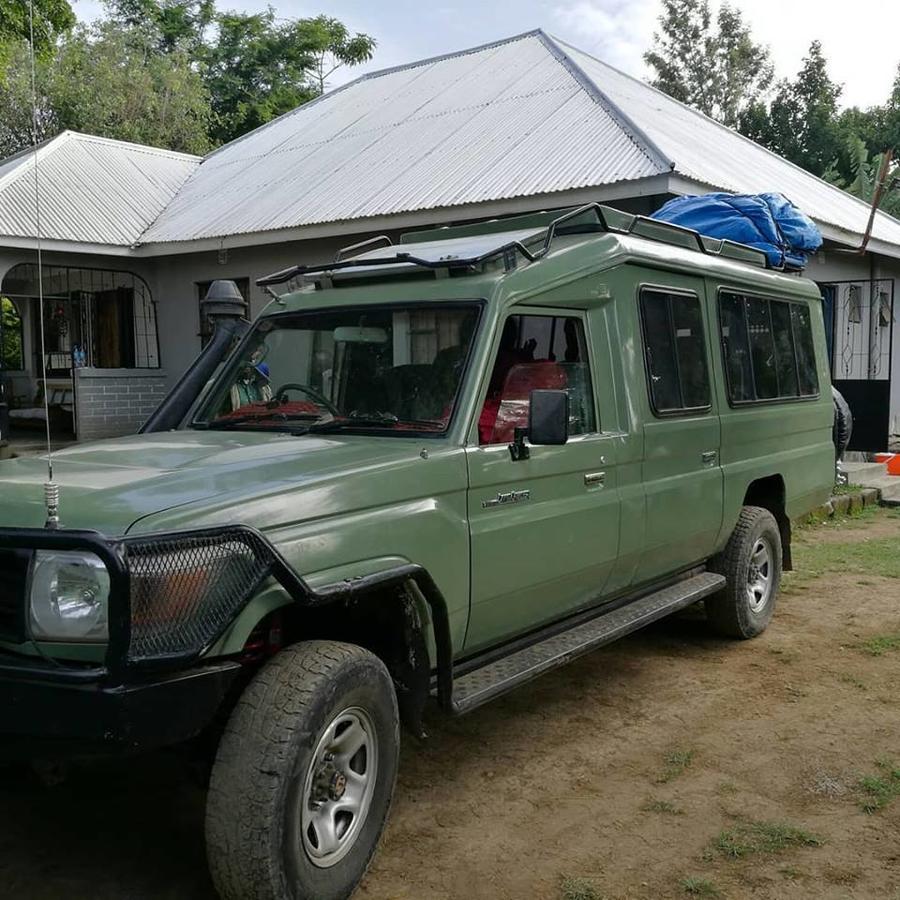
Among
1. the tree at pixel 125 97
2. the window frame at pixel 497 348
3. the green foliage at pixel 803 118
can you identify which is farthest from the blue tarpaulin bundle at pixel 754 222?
the green foliage at pixel 803 118

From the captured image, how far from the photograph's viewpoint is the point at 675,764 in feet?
14.0

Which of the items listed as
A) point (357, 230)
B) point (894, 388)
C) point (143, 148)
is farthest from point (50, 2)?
point (894, 388)

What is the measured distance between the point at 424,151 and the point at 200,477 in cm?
1015

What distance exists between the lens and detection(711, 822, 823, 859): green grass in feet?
11.6

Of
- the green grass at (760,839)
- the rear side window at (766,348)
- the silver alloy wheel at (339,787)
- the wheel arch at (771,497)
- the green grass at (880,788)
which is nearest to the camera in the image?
the silver alloy wheel at (339,787)

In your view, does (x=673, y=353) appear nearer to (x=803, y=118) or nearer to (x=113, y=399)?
(x=113, y=399)

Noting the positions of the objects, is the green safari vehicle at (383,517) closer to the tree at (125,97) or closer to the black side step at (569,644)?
the black side step at (569,644)

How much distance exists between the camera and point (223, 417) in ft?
14.7

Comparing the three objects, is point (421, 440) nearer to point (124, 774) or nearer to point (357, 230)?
point (124, 774)

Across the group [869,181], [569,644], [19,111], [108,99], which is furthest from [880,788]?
[19,111]

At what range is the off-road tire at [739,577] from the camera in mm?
5871

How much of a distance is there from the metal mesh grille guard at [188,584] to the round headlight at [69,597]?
126mm

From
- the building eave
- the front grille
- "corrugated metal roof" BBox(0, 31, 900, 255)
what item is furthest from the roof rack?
"corrugated metal roof" BBox(0, 31, 900, 255)

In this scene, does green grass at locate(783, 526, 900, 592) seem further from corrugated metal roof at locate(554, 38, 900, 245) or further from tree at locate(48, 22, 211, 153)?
tree at locate(48, 22, 211, 153)
